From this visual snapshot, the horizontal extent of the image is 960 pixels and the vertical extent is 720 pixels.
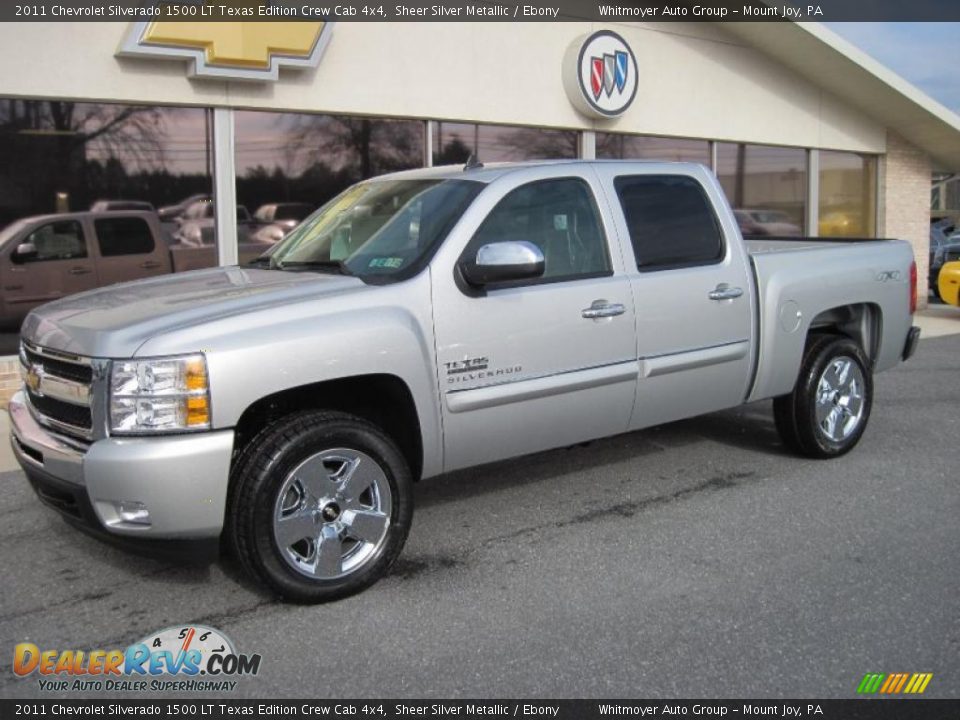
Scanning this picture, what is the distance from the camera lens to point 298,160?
10289 millimetres

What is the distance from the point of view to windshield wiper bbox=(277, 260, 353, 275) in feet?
15.5

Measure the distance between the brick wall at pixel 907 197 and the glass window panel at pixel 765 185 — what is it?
6.47 feet

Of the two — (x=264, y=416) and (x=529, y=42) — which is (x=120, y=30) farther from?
(x=264, y=416)

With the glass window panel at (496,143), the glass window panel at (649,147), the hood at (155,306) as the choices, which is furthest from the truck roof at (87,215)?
the glass window panel at (649,147)

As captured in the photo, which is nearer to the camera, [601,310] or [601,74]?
[601,310]

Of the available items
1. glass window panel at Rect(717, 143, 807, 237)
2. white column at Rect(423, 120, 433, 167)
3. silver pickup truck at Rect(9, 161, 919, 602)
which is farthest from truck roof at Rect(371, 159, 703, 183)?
glass window panel at Rect(717, 143, 807, 237)

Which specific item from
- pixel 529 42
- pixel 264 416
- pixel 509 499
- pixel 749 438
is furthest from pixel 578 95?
pixel 264 416

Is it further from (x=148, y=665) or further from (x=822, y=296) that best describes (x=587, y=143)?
(x=148, y=665)

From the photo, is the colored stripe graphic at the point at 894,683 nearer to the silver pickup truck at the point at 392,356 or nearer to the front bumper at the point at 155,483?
the silver pickup truck at the point at 392,356

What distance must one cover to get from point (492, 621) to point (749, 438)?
143 inches

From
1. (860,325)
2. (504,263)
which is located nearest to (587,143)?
(860,325)

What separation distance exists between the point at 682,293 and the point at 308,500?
2.44 meters

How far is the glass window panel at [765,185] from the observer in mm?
14766
